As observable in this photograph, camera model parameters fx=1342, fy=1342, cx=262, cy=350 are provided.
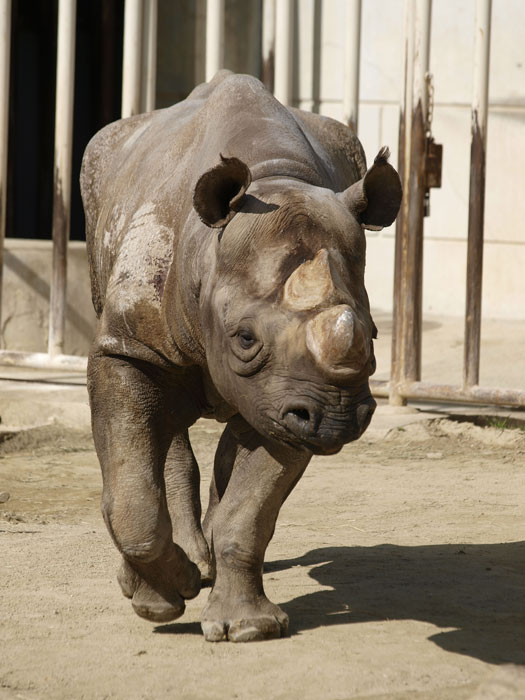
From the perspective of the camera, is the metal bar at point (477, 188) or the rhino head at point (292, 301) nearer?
the rhino head at point (292, 301)

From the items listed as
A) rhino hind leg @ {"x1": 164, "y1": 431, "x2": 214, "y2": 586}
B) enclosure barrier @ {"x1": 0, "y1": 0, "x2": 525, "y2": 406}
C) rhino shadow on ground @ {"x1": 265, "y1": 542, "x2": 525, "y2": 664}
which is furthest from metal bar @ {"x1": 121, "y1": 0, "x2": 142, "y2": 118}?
rhino shadow on ground @ {"x1": 265, "y1": 542, "x2": 525, "y2": 664}

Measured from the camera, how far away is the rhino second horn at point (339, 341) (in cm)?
346

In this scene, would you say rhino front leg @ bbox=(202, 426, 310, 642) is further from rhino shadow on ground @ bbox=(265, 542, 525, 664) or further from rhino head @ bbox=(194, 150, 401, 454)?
rhino head @ bbox=(194, 150, 401, 454)

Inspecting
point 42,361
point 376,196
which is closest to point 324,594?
point 376,196

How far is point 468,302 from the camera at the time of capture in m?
8.29

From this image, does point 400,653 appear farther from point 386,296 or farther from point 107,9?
point 107,9

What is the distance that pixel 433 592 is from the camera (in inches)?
191

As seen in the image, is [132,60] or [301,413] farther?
[132,60]

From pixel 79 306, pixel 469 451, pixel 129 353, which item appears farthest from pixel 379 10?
pixel 129 353

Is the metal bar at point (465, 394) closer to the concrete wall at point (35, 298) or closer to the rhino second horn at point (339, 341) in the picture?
the concrete wall at point (35, 298)

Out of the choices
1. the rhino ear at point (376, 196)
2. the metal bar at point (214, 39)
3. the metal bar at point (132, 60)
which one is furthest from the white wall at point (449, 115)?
the rhino ear at point (376, 196)

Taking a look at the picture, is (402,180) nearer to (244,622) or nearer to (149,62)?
(149,62)

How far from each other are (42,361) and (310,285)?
5759 mm

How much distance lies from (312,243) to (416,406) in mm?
5260
